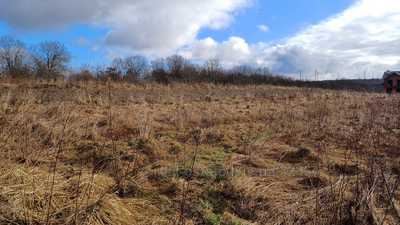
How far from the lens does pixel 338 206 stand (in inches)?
151

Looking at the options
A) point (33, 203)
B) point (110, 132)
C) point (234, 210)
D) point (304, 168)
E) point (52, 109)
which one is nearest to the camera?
point (33, 203)

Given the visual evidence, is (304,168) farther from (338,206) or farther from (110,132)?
(110,132)

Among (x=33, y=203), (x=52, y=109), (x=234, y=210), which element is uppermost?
(x=52, y=109)

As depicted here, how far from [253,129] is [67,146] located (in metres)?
4.49

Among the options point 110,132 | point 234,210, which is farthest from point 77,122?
point 234,210

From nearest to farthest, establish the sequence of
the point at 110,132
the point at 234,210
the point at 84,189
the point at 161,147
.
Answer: the point at 84,189, the point at 234,210, the point at 161,147, the point at 110,132

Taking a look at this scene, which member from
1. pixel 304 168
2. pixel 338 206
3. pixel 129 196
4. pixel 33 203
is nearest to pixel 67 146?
pixel 129 196

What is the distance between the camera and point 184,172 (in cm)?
503

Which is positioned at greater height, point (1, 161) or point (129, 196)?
point (1, 161)

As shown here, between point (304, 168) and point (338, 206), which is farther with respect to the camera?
point (304, 168)

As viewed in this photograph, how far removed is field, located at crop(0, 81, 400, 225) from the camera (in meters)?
3.65

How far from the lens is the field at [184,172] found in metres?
3.65

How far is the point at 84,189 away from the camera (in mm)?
3803

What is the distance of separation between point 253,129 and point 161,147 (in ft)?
10.1
